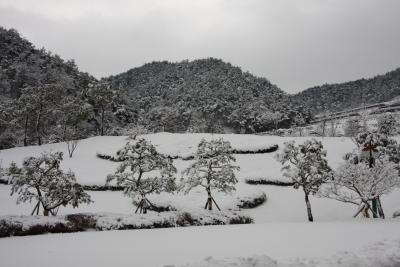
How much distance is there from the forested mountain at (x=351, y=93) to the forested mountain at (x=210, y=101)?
2094 centimetres

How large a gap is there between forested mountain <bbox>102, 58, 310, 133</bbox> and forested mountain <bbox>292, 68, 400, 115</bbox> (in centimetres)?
2094

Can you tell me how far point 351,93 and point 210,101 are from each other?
196ft

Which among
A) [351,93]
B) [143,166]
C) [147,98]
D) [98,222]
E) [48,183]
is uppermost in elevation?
[351,93]

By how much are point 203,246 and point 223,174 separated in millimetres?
9921

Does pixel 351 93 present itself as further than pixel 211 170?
Yes

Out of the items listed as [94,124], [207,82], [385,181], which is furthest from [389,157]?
[207,82]

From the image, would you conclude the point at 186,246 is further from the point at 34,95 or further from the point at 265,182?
the point at 34,95

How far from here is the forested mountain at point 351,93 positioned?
337 ft

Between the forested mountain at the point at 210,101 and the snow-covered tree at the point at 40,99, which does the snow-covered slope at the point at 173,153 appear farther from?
the forested mountain at the point at 210,101

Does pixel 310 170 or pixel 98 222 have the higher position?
pixel 310 170

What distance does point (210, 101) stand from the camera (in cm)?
7744

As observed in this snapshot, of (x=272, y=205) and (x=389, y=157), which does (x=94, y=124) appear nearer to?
(x=272, y=205)

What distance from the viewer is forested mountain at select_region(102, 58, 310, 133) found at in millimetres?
69750

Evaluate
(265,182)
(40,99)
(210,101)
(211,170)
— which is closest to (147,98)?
(210,101)
